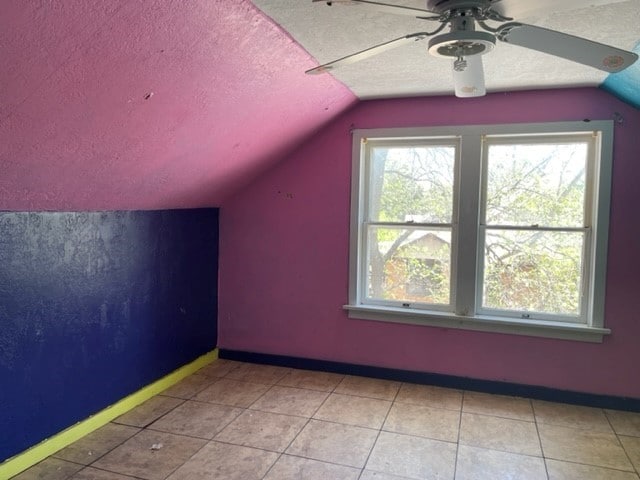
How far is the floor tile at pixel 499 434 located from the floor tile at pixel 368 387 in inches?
21.5

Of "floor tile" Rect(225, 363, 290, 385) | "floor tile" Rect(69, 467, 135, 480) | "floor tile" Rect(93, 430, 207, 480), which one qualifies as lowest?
"floor tile" Rect(69, 467, 135, 480)

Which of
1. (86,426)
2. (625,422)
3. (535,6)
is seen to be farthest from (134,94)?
(625,422)

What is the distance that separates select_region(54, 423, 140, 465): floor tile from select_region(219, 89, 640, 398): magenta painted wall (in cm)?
133

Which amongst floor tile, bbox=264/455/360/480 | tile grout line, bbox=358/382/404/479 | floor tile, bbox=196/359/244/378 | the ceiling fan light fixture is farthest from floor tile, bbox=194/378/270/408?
the ceiling fan light fixture

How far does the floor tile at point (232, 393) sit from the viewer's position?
3059 mm

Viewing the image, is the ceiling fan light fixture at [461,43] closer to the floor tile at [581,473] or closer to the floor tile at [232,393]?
the floor tile at [581,473]

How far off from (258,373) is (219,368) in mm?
328

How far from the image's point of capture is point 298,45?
2.17 metres

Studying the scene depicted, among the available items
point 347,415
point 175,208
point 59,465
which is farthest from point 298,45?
point 59,465

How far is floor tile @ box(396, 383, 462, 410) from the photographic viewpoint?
3070 millimetres

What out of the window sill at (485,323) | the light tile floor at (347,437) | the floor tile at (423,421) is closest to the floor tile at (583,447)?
the light tile floor at (347,437)

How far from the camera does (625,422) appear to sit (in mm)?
2828

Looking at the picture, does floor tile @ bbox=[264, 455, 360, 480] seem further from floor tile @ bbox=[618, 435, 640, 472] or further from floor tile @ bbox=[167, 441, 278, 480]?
floor tile @ bbox=[618, 435, 640, 472]

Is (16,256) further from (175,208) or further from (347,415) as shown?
(347,415)
